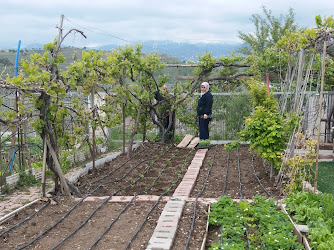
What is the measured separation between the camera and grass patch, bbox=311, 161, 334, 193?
7066 millimetres

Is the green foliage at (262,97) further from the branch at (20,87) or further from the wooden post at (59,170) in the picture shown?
the branch at (20,87)

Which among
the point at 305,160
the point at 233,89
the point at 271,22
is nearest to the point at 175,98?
the point at 233,89

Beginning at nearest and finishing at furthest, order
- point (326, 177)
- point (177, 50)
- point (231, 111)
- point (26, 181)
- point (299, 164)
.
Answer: point (299, 164) → point (26, 181) → point (326, 177) → point (231, 111) → point (177, 50)

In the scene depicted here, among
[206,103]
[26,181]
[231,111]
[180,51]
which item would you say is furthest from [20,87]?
[180,51]

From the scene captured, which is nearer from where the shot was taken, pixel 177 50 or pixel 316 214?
pixel 316 214

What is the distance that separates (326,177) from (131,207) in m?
4.17

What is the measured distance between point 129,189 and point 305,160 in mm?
3184

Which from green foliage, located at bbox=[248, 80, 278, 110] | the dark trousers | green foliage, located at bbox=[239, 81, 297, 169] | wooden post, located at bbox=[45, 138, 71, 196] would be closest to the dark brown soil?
wooden post, located at bbox=[45, 138, 71, 196]

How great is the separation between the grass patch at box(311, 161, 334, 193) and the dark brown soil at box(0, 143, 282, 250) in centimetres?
86

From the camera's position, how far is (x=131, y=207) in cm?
618

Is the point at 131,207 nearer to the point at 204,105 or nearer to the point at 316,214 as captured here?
the point at 316,214

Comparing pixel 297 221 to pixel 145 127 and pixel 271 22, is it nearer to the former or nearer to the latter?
pixel 145 127

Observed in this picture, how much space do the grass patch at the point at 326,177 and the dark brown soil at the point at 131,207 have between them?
0.86 meters

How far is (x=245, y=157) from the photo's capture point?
1010 centimetres
